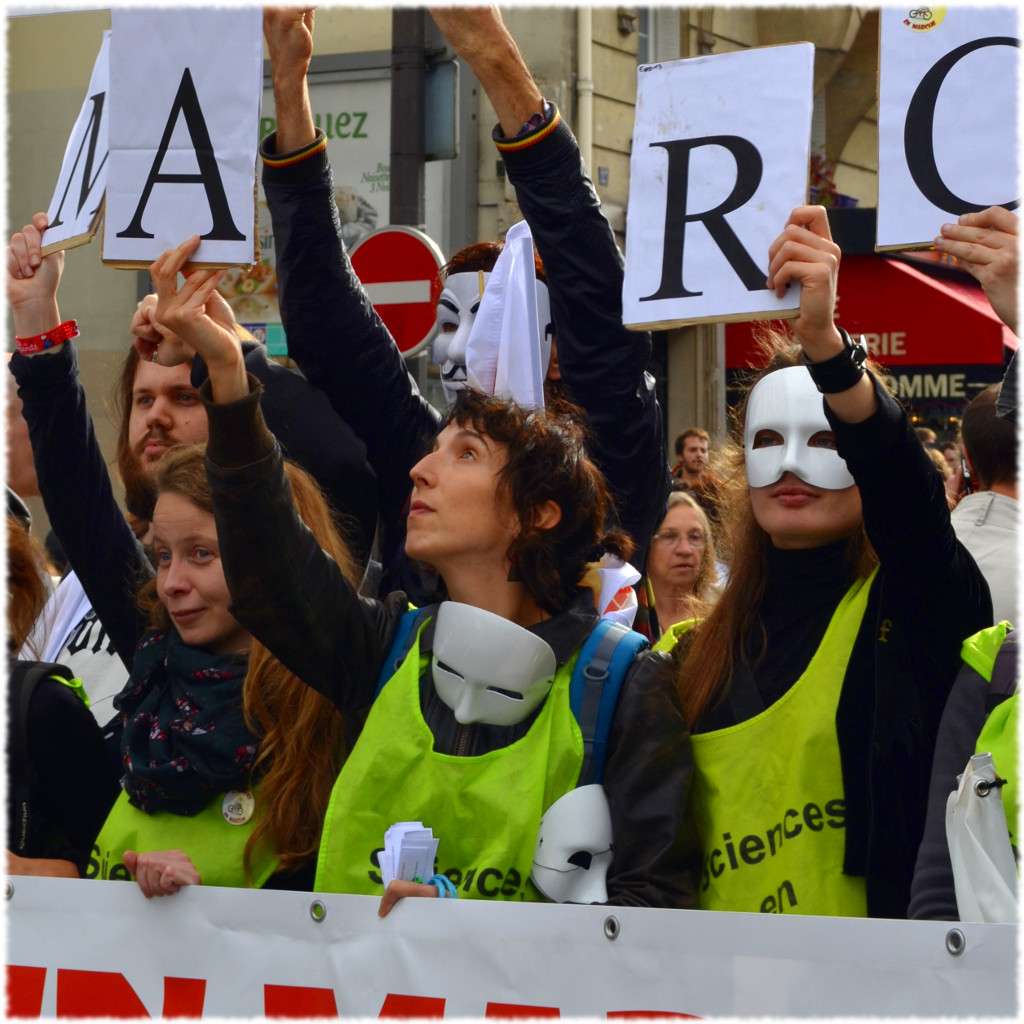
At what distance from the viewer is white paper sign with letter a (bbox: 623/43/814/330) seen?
274cm

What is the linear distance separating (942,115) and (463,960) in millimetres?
1659

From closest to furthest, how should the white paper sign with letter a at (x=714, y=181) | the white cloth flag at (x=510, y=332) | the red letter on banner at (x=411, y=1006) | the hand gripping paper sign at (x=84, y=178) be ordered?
1. the red letter on banner at (x=411, y=1006)
2. the white paper sign with letter a at (x=714, y=181)
3. the hand gripping paper sign at (x=84, y=178)
4. the white cloth flag at (x=510, y=332)

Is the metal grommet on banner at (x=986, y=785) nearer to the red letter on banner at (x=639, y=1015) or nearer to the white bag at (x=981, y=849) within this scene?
the white bag at (x=981, y=849)

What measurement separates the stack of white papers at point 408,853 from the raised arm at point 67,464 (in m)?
1.14

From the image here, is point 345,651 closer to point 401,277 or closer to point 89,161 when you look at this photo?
point 89,161

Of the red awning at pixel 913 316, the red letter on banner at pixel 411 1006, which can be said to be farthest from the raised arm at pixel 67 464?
the red awning at pixel 913 316

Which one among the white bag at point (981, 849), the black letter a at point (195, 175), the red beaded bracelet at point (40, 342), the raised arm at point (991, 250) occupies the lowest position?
the white bag at point (981, 849)

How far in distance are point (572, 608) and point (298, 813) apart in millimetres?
635

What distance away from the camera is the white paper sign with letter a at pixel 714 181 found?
274cm

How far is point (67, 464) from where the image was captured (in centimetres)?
347

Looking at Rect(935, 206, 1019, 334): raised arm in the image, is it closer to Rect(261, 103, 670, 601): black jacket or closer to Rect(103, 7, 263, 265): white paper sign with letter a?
Rect(261, 103, 670, 601): black jacket

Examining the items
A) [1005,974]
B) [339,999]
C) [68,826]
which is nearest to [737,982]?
[1005,974]

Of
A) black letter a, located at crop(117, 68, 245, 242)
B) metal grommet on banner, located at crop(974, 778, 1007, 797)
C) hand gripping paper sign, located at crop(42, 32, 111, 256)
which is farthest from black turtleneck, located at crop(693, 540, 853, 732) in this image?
hand gripping paper sign, located at crop(42, 32, 111, 256)

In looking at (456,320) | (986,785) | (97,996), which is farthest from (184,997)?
(456,320)
